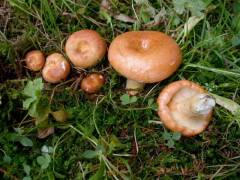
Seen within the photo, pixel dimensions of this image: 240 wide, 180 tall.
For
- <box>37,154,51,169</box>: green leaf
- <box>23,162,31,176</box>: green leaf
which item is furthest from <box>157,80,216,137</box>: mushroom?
<box>23,162,31,176</box>: green leaf

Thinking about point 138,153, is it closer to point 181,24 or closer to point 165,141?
point 165,141

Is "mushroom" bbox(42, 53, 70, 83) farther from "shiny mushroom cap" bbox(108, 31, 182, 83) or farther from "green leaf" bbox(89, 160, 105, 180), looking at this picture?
"green leaf" bbox(89, 160, 105, 180)

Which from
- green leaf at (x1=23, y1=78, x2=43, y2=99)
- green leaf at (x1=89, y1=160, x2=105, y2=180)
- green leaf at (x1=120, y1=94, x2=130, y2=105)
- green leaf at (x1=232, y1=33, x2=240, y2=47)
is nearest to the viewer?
green leaf at (x1=89, y1=160, x2=105, y2=180)

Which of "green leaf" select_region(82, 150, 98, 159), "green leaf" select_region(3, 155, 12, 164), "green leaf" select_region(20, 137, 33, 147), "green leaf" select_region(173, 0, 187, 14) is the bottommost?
"green leaf" select_region(3, 155, 12, 164)

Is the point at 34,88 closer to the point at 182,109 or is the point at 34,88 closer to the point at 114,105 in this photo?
the point at 114,105

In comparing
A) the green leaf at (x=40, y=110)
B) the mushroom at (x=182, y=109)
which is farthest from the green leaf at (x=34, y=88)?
the mushroom at (x=182, y=109)

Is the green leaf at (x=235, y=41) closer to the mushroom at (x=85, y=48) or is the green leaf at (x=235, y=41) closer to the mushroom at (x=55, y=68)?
the mushroom at (x=85, y=48)
